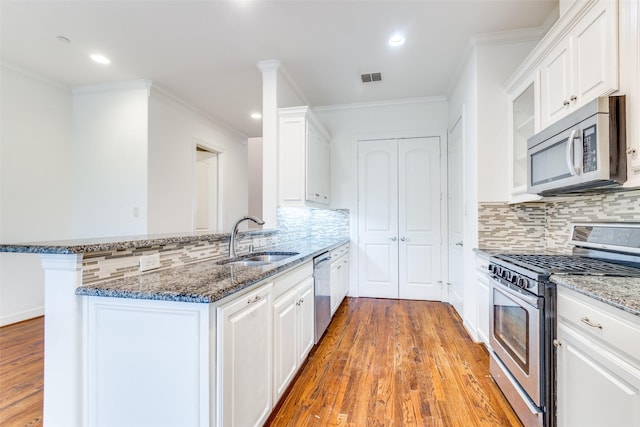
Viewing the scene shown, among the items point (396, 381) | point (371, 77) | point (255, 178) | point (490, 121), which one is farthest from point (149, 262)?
point (255, 178)

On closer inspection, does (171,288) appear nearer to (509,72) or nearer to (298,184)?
(298,184)

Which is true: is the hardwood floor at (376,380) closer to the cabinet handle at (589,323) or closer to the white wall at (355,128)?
the cabinet handle at (589,323)

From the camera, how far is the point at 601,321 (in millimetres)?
1136

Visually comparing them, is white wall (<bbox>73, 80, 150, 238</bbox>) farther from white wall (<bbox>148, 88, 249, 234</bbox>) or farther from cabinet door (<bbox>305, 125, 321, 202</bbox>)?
cabinet door (<bbox>305, 125, 321, 202</bbox>)

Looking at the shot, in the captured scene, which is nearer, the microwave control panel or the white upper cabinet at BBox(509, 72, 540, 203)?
the microwave control panel

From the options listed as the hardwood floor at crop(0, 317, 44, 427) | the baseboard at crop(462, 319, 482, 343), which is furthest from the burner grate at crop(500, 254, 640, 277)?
the hardwood floor at crop(0, 317, 44, 427)

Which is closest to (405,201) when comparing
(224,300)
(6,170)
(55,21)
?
(224,300)

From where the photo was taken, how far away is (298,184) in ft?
10.6

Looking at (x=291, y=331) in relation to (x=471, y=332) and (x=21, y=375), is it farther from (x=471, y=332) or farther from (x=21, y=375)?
(x=21, y=375)

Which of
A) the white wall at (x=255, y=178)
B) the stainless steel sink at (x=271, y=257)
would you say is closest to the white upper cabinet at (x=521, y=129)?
the stainless steel sink at (x=271, y=257)

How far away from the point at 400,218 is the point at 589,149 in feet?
9.23

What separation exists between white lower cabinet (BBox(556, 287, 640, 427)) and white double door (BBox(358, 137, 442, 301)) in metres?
2.79

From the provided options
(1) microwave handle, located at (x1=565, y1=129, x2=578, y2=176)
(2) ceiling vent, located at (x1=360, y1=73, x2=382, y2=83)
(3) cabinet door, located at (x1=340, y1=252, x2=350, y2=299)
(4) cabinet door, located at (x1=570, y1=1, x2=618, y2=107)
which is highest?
(2) ceiling vent, located at (x1=360, y1=73, x2=382, y2=83)

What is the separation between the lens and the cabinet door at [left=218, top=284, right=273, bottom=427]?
1206 millimetres
